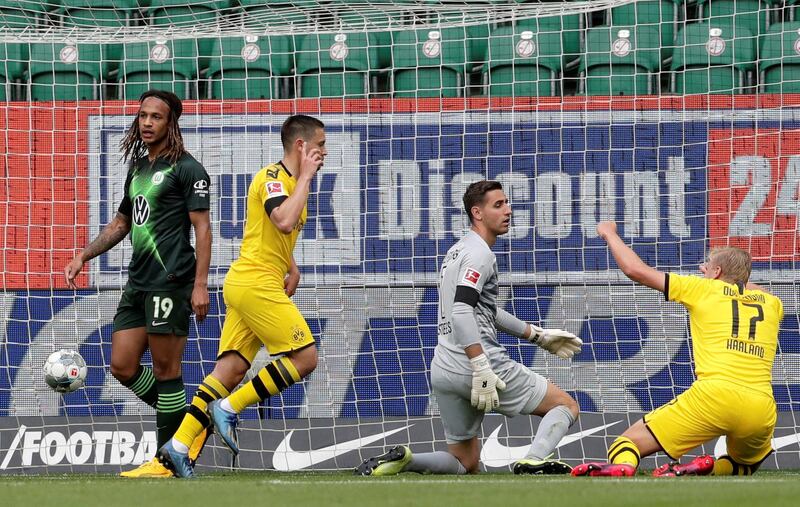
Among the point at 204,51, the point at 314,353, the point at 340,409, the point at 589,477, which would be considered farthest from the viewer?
the point at 204,51

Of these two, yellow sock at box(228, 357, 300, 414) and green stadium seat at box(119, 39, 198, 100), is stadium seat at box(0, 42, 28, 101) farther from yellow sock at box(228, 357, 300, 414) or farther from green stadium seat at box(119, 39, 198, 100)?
yellow sock at box(228, 357, 300, 414)

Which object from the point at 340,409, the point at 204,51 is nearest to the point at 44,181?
the point at 204,51

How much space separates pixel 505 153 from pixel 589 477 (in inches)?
138

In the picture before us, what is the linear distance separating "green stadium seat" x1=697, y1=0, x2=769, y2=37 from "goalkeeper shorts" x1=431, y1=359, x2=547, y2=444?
4.13 metres

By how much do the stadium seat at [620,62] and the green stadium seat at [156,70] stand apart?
9.02 feet

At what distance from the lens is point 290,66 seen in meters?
8.84

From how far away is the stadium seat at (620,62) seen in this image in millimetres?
8469

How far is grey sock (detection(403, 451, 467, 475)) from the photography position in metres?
5.86

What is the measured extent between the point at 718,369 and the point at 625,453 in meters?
0.57

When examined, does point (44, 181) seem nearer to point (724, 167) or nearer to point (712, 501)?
point (724, 167)

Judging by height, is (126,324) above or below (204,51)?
below

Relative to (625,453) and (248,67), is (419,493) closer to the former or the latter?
(625,453)

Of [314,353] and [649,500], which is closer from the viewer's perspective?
[649,500]

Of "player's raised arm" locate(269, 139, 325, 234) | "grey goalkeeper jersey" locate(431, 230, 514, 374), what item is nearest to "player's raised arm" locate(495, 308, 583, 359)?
"grey goalkeeper jersey" locate(431, 230, 514, 374)
